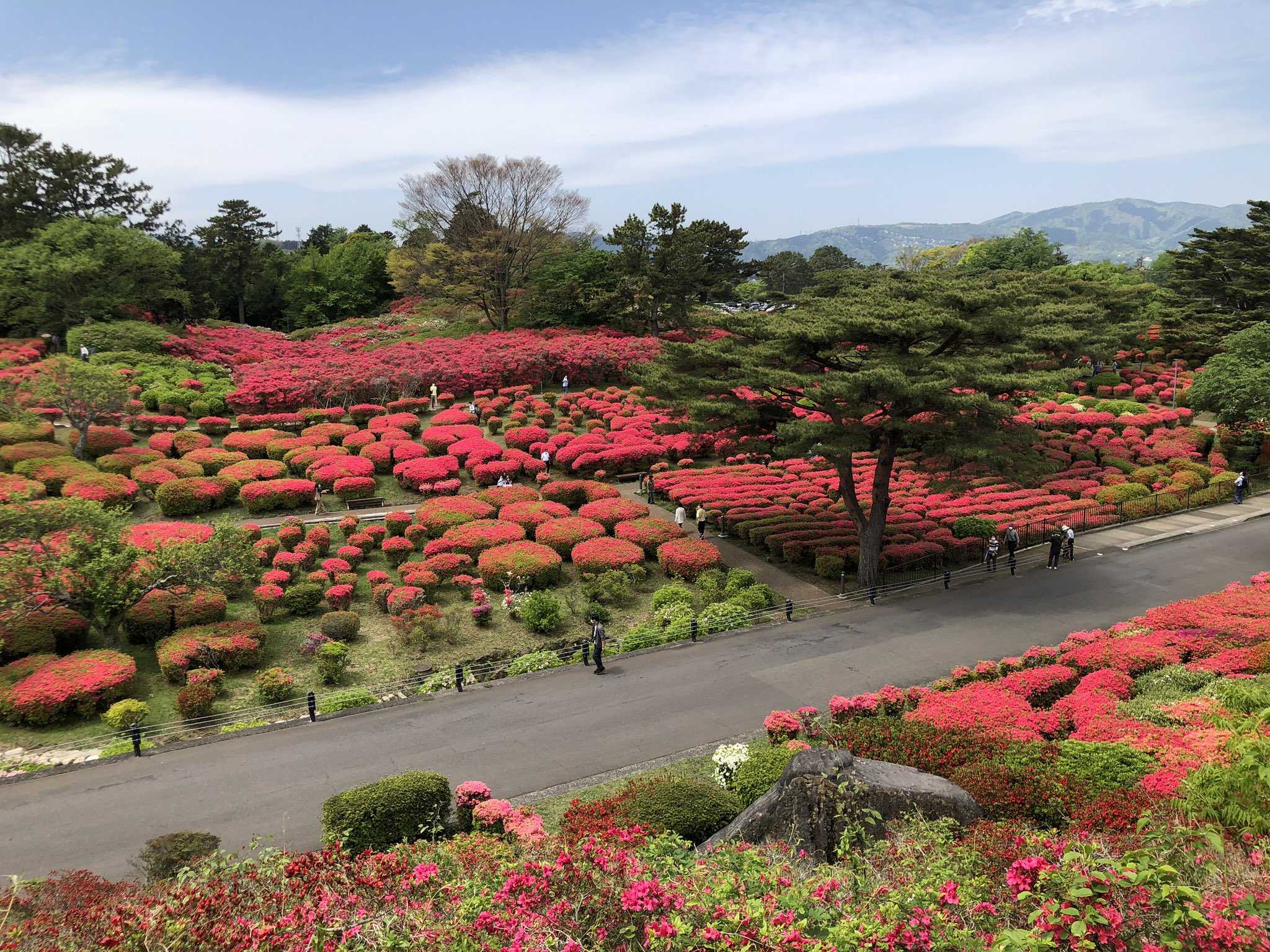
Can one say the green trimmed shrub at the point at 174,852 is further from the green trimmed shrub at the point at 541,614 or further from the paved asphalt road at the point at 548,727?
the green trimmed shrub at the point at 541,614

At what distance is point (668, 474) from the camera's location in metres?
29.1

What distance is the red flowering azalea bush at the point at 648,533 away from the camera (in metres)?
23.2

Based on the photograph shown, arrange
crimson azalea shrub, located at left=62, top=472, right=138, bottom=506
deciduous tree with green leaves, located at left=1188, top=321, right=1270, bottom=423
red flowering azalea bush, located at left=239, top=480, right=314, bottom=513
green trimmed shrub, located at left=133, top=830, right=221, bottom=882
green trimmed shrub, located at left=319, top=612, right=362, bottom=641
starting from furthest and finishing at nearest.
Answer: deciduous tree with green leaves, located at left=1188, top=321, right=1270, bottom=423, red flowering azalea bush, located at left=239, top=480, right=314, bottom=513, crimson azalea shrub, located at left=62, top=472, right=138, bottom=506, green trimmed shrub, located at left=319, top=612, right=362, bottom=641, green trimmed shrub, located at left=133, top=830, right=221, bottom=882

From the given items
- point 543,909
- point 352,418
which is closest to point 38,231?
point 352,418

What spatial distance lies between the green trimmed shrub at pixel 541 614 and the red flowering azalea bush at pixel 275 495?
10450mm

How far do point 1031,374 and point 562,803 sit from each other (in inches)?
557

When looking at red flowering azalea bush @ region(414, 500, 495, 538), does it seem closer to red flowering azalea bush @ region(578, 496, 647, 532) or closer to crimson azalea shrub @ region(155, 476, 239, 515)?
red flowering azalea bush @ region(578, 496, 647, 532)

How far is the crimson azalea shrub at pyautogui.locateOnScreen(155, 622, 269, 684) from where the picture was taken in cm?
1661

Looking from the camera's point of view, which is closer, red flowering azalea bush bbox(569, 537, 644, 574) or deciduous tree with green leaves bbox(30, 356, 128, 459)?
red flowering azalea bush bbox(569, 537, 644, 574)

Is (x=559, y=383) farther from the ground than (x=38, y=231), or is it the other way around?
(x=38, y=231)

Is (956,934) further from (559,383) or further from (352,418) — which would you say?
(559,383)

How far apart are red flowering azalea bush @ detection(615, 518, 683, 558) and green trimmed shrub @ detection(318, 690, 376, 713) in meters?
9.35

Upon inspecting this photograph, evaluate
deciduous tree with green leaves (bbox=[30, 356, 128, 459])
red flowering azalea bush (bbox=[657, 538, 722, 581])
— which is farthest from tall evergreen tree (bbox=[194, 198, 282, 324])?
red flowering azalea bush (bbox=[657, 538, 722, 581])

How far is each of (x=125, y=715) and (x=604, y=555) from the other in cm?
1123
